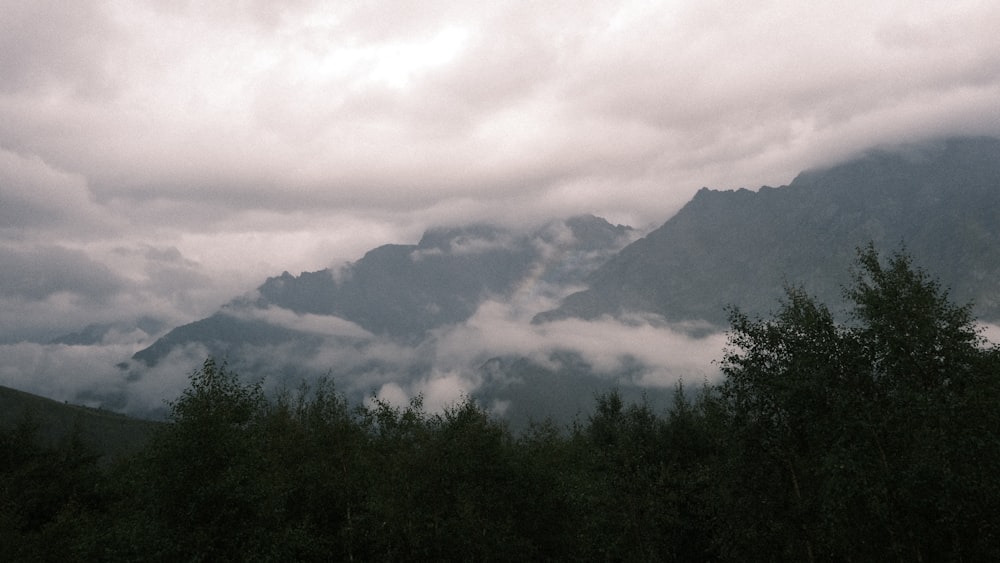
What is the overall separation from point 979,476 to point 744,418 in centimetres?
1255

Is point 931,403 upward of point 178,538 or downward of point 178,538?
upward

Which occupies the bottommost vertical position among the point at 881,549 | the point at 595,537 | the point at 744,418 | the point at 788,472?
the point at 595,537

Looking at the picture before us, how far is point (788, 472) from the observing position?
39.3 m

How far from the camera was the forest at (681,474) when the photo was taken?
104ft

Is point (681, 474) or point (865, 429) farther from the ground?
point (865, 429)

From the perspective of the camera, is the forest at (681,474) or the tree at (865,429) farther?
the forest at (681,474)

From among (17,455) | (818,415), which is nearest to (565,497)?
(818,415)

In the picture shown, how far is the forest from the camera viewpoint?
31.6 m

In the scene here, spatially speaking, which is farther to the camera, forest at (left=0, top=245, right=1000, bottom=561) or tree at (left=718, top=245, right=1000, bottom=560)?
forest at (left=0, top=245, right=1000, bottom=561)

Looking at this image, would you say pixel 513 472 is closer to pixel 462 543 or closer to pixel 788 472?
pixel 462 543

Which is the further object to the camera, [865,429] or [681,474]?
[681,474]

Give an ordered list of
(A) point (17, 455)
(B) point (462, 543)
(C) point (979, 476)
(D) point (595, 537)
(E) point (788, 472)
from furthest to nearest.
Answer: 1. (A) point (17, 455)
2. (D) point (595, 537)
3. (B) point (462, 543)
4. (E) point (788, 472)
5. (C) point (979, 476)

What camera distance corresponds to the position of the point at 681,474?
63.3 m

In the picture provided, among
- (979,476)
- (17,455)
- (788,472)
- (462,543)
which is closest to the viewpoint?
(979,476)
